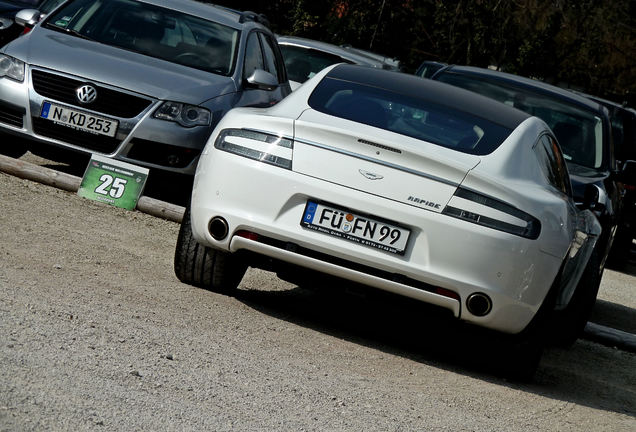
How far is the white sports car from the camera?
6.11 m

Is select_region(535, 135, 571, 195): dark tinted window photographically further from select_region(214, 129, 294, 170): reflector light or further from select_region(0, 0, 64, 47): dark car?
select_region(0, 0, 64, 47): dark car

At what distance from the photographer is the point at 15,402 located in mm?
4180

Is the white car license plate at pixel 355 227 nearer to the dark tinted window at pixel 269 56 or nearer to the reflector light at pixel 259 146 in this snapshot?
the reflector light at pixel 259 146

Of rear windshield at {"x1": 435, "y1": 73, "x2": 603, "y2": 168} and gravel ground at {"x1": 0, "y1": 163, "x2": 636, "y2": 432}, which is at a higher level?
gravel ground at {"x1": 0, "y1": 163, "x2": 636, "y2": 432}

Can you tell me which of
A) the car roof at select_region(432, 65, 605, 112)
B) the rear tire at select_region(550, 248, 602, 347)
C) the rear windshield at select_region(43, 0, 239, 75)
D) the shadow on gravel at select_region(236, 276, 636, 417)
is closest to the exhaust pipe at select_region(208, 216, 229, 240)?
the shadow on gravel at select_region(236, 276, 636, 417)

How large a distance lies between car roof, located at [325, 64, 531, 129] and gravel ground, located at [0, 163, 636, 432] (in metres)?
1.26

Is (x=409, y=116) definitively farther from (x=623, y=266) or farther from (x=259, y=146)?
(x=623, y=266)

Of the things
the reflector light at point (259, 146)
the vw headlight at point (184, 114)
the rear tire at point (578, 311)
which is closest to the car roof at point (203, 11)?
the vw headlight at point (184, 114)

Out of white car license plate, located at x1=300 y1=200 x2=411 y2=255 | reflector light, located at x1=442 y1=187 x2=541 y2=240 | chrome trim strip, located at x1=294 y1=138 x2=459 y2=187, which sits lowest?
white car license plate, located at x1=300 y1=200 x2=411 y2=255

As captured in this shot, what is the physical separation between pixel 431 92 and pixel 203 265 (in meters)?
Result: 1.65

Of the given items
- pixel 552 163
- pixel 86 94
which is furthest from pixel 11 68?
pixel 552 163

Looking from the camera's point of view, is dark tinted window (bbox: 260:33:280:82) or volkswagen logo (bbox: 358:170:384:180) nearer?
volkswagen logo (bbox: 358:170:384:180)

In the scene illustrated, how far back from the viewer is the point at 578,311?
8383 millimetres

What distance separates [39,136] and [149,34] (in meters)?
1.66
